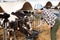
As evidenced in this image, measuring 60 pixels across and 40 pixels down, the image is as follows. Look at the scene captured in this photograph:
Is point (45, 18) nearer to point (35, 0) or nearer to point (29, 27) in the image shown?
point (29, 27)

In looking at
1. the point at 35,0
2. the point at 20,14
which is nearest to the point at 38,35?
the point at 20,14

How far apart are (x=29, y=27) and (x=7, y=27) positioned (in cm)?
14

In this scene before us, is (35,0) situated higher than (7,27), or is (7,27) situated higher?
(35,0)

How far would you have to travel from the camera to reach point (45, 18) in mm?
848

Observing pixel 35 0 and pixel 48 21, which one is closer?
pixel 48 21

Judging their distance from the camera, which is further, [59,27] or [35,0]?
[35,0]

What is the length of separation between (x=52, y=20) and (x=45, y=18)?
0.05 metres

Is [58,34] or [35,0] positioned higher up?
[35,0]

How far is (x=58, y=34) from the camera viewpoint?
0.83 meters

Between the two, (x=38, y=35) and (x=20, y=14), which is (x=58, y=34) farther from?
(x=20, y=14)

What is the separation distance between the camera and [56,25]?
0.82 meters

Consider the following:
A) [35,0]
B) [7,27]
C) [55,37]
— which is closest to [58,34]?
[55,37]

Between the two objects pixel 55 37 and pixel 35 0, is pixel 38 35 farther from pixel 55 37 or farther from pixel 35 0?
pixel 35 0

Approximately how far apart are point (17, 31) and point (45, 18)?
194 millimetres
